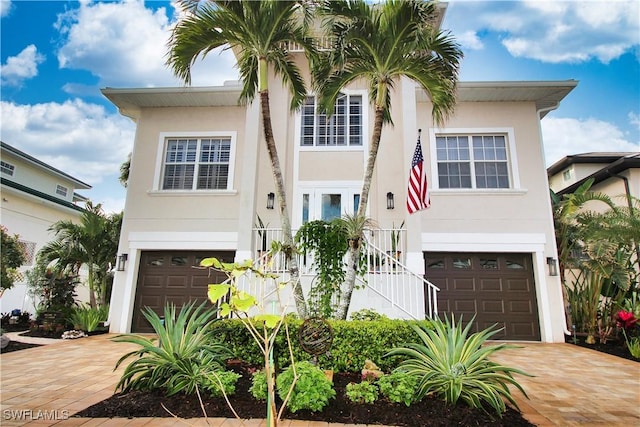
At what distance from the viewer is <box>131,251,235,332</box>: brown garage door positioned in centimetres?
984

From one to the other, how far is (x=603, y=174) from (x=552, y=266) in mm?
5914

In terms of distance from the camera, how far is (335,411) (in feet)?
11.8

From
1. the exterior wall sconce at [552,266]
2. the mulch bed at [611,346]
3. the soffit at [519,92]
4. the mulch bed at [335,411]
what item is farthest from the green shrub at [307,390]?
the soffit at [519,92]

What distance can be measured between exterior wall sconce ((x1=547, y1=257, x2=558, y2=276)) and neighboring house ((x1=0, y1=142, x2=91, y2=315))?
17.0 meters

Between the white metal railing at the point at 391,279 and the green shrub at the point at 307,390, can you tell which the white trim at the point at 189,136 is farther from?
the green shrub at the point at 307,390

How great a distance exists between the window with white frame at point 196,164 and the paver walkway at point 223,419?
5.17 metres

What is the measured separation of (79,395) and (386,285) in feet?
19.1

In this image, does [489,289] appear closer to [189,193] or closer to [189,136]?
[189,193]

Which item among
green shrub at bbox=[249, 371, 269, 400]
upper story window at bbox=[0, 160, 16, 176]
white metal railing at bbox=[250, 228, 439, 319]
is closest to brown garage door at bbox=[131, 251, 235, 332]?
white metal railing at bbox=[250, 228, 439, 319]

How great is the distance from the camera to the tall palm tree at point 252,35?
5.76 metres

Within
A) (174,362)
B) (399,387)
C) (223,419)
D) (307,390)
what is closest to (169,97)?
(174,362)

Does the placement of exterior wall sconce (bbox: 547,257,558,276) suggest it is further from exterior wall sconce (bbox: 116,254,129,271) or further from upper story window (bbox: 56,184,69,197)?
upper story window (bbox: 56,184,69,197)

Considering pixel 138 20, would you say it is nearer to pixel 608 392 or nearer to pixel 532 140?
pixel 532 140

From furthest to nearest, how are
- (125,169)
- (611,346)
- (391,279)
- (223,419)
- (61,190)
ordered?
1. (61,190)
2. (125,169)
3. (611,346)
4. (391,279)
5. (223,419)
